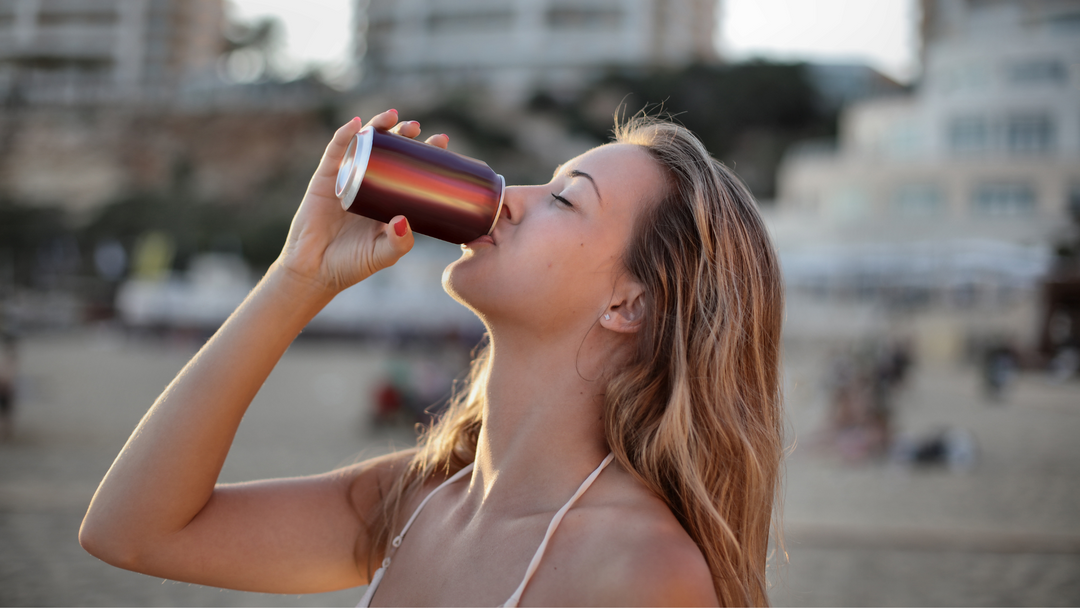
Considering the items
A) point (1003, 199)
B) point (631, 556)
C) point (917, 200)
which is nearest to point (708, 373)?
point (631, 556)

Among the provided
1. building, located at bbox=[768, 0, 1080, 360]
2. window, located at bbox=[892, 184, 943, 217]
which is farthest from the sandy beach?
window, located at bbox=[892, 184, 943, 217]

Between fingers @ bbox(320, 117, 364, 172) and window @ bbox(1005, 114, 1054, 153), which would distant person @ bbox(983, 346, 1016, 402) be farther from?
window @ bbox(1005, 114, 1054, 153)

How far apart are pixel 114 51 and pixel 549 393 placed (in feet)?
228

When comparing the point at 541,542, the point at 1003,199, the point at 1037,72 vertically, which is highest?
the point at 1037,72

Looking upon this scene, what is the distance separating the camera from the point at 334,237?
5.63 feet

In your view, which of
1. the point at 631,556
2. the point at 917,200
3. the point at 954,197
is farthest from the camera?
the point at 917,200

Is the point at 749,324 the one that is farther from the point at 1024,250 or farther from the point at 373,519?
the point at 1024,250

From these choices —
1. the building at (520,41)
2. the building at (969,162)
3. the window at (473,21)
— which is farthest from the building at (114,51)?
the building at (969,162)

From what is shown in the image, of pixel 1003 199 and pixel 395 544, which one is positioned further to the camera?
pixel 1003 199

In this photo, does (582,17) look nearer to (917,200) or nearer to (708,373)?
(917,200)

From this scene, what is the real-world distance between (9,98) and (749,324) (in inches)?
2778

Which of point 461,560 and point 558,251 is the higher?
point 558,251

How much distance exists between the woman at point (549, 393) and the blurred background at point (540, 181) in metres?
0.34

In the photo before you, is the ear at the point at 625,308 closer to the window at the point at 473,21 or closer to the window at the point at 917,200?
the window at the point at 917,200
